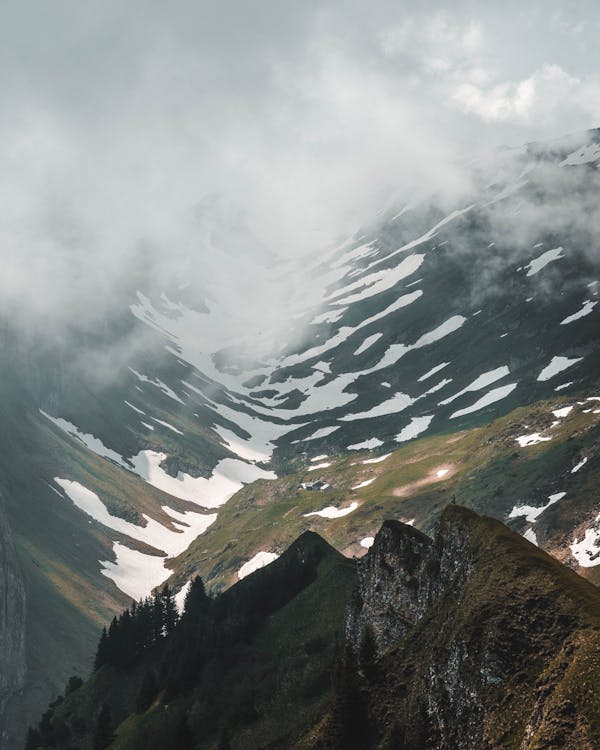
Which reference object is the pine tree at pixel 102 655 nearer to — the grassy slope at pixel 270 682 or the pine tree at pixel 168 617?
the grassy slope at pixel 270 682

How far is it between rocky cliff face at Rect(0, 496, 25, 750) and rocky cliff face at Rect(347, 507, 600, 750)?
293 feet

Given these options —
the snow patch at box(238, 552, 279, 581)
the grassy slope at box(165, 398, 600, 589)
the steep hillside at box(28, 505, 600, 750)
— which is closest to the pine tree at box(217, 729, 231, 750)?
the steep hillside at box(28, 505, 600, 750)

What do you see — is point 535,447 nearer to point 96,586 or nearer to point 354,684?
point 96,586

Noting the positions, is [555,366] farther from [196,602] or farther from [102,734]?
[102,734]

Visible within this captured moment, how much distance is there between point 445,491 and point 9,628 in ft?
275

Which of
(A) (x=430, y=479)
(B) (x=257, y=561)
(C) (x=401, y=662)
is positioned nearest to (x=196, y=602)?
(C) (x=401, y=662)

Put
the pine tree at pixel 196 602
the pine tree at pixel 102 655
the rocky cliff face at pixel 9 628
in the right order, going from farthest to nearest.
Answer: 1. the rocky cliff face at pixel 9 628
2. the pine tree at pixel 102 655
3. the pine tree at pixel 196 602

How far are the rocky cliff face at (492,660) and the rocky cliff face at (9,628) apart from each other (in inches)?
3512

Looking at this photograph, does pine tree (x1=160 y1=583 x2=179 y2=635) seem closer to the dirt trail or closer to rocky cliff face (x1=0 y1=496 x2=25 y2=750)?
rocky cliff face (x1=0 y1=496 x2=25 y2=750)

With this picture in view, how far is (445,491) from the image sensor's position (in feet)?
458

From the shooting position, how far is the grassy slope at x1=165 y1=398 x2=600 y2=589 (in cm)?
10650

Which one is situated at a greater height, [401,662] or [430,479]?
[401,662]

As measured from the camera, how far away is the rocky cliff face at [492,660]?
2008 centimetres

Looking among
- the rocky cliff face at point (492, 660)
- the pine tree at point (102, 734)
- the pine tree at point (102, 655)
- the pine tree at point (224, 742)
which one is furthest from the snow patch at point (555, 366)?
the rocky cliff face at point (492, 660)
